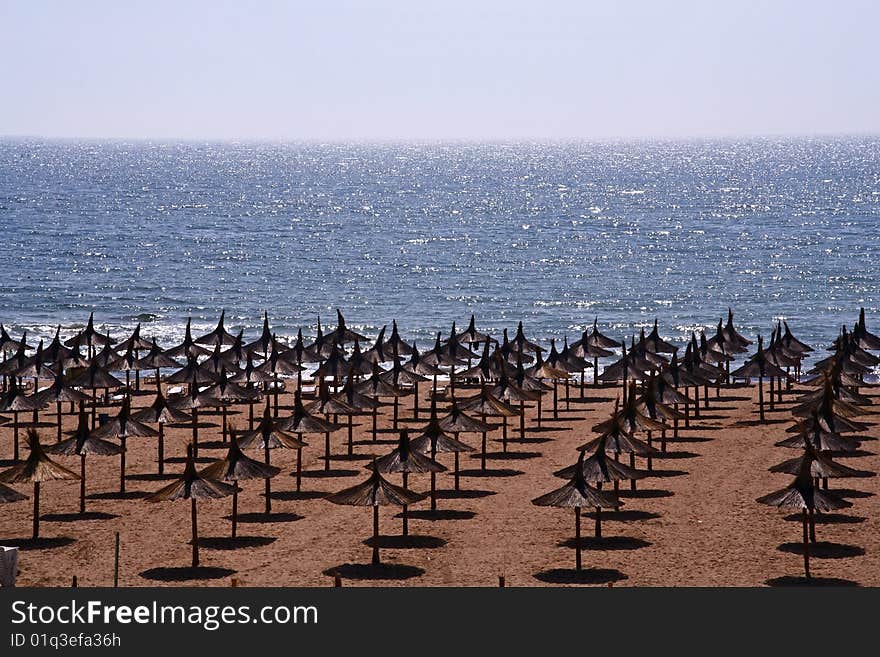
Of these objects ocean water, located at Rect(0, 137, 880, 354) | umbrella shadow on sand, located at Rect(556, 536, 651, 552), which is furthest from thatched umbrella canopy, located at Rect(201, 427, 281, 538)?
Result: ocean water, located at Rect(0, 137, 880, 354)

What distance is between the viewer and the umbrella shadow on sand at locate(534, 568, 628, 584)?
2973cm

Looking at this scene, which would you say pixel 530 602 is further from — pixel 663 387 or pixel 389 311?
pixel 389 311

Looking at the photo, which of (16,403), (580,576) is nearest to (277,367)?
(16,403)

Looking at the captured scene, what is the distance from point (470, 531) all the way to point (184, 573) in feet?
21.3

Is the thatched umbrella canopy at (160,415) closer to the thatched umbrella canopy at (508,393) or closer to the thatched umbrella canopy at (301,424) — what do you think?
the thatched umbrella canopy at (301,424)

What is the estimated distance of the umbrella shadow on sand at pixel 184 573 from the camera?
3019 cm

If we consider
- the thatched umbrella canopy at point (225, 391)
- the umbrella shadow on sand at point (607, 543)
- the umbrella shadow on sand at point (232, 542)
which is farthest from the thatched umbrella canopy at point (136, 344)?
the umbrella shadow on sand at point (607, 543)

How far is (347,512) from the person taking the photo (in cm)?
3525

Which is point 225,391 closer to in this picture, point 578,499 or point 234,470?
point 234,470

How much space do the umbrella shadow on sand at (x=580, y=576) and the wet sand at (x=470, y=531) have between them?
0.04 m

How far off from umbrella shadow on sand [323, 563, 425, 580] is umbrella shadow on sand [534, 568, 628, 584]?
2.48m

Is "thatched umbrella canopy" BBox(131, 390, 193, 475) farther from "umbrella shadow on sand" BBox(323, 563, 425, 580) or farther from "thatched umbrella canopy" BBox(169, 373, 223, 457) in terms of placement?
"umbrella shadow on sand" BBox(323, 563, 425, 580)

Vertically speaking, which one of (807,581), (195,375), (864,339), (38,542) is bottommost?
(38,542)

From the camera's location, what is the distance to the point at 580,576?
3003cm
